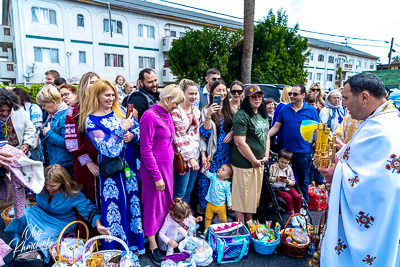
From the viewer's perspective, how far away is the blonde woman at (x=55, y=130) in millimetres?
3256

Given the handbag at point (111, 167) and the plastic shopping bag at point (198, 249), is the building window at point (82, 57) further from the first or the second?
the plastic shopping bag at point (198, 249)

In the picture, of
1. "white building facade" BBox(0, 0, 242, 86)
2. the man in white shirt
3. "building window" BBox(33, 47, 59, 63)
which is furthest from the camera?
"building window" BBox(33, 47, 59, 63)

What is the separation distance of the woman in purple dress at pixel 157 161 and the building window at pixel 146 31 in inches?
954

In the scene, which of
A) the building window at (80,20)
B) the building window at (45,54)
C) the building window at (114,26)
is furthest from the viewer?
the building window at (114,26)

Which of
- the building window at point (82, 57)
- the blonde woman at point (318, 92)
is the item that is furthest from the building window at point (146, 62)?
the blonde woman at point (318, 92)

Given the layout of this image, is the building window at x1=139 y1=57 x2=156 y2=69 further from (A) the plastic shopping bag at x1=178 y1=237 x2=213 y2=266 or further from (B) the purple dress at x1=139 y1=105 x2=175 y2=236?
(A) the plastic shopping bag at x1=178 y1=237 x2=213 y2=266

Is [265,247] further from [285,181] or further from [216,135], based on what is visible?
[216,135]

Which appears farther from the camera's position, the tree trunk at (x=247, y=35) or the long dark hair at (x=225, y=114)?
the tree trunk at (x=247, y=35)

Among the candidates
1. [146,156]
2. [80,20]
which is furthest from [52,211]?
[80,20]

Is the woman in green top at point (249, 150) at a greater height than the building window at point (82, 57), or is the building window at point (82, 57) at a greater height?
the building window at point (82, 57)

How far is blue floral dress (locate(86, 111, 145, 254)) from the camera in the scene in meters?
2.65

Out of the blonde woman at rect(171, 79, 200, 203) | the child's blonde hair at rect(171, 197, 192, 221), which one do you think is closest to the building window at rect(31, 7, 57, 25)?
the blonde woman at rect(171, 79, 200, 203)

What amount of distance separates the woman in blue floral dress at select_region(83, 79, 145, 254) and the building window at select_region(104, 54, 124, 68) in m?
22.2

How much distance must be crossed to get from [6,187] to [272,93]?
31.6 ft
